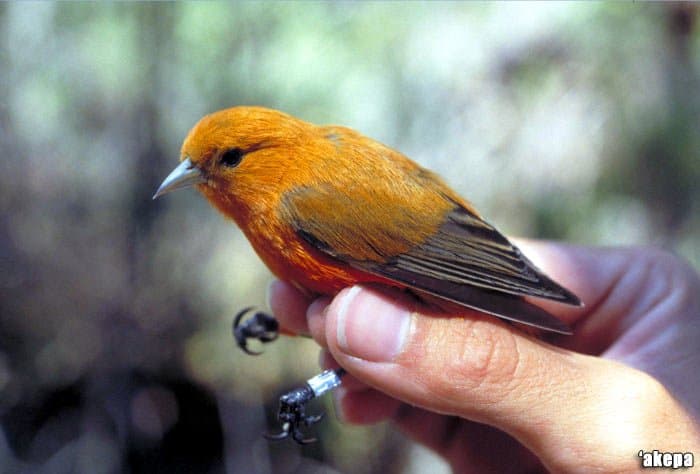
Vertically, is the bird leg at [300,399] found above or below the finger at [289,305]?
below

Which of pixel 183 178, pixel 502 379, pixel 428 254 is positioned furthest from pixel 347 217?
pixel 502 379

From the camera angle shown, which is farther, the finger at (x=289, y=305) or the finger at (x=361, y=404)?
the finger at (x=361, y=404)

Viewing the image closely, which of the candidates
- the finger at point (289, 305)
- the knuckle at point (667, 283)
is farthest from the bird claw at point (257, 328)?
the knuckle at point (667, 283)

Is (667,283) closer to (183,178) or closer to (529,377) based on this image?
(529,377)

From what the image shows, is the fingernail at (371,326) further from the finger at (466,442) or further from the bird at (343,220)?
the finger at (466,442)

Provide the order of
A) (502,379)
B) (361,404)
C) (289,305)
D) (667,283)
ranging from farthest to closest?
(361,404) < (289,305) < (667,283) < (502,379)

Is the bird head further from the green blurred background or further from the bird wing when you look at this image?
the green blurred background
